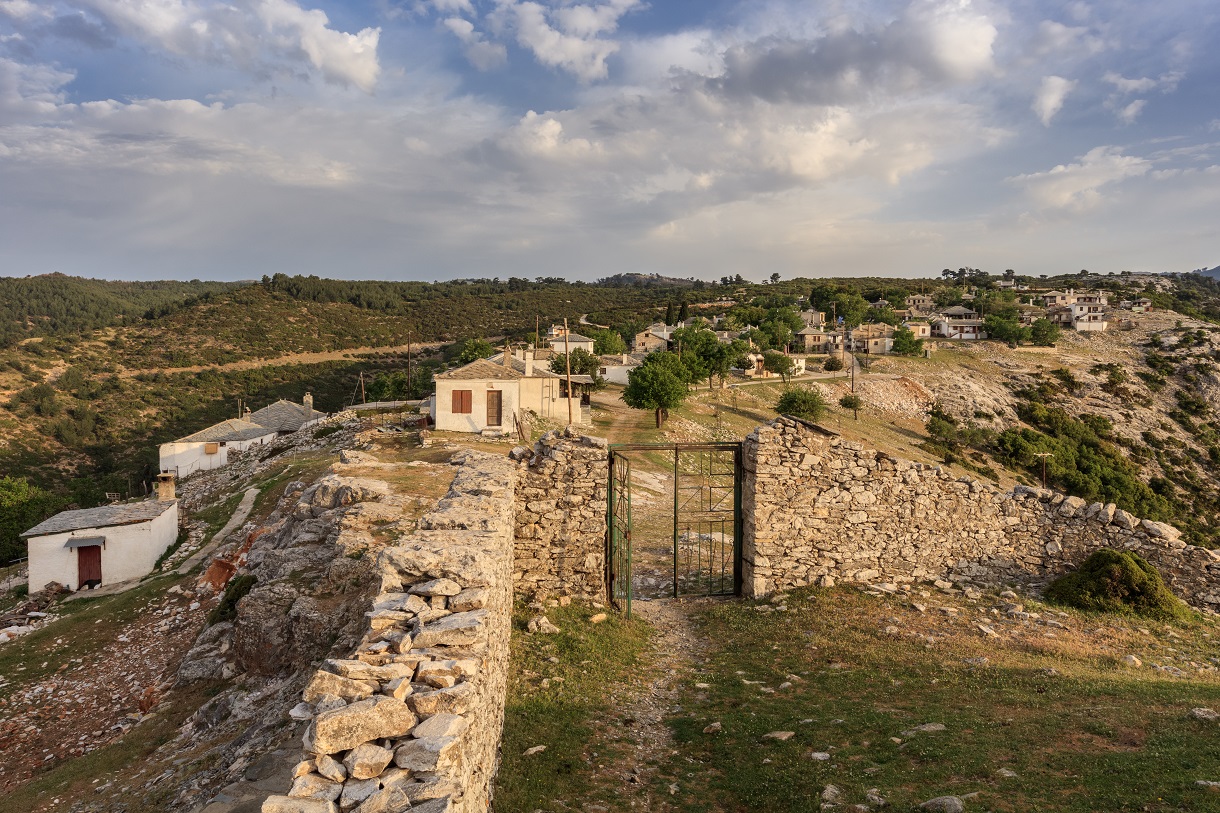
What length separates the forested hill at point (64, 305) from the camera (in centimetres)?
10575

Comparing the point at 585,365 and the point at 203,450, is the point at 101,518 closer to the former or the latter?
the point at 203,450

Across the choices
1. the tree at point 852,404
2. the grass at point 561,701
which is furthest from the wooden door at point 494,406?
the tree at point 852,404

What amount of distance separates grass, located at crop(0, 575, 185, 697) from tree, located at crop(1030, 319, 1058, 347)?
109321 millimetres

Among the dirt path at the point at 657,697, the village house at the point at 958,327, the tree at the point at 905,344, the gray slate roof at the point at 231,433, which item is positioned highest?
the village house at the point at 958,327

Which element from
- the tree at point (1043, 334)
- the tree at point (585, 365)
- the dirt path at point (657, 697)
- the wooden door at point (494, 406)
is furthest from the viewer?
the tree at point (1043, 334)

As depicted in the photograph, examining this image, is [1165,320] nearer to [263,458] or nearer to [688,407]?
[688,407]

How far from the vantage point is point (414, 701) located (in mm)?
4648

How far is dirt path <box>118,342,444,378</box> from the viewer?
268 ft

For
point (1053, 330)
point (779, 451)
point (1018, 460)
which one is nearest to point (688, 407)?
point (1018, 460)

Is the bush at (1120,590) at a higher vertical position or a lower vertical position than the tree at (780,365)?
lower

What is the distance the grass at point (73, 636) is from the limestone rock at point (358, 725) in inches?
620

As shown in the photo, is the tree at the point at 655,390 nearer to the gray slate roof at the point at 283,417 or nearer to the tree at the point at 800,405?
the tree at the point at 800,405

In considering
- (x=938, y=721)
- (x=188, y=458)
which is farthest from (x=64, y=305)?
(x=938, y=721)

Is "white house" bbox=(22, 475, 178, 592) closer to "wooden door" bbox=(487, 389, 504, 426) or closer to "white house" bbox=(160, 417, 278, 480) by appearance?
"wooden door" bbox=(487, 389, 504, 426)
